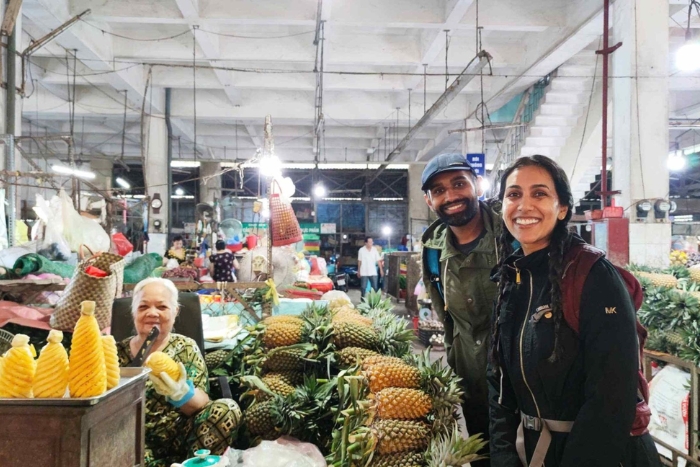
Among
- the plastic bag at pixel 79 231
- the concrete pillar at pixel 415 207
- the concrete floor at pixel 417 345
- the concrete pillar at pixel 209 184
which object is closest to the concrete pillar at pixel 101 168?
the concrete pillar at pixel 209 184

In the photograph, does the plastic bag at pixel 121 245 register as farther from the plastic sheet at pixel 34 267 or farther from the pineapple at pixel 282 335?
the pineapple at pixel 282 335

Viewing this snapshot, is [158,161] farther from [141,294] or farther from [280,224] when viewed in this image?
[141,294]

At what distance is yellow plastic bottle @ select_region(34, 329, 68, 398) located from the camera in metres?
1.32

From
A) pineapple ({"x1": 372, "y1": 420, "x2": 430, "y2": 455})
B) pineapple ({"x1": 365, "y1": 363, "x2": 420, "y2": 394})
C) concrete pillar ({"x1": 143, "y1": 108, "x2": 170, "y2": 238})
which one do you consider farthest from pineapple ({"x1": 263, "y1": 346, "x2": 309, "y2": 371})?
concrete pillar ({"x1": 143, "y1": 108, "x2": 170, "y2": 238})

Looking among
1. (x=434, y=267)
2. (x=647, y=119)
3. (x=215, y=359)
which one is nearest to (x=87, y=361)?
(x=434, y=267)

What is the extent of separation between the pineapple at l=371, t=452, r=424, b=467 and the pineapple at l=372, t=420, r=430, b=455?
0.02 metres

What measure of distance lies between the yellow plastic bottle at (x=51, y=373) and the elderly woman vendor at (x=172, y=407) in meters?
1.08

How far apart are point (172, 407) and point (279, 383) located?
59 centimetres

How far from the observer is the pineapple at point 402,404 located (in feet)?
6.42

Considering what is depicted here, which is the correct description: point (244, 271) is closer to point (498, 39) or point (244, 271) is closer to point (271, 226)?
point (271, 226)

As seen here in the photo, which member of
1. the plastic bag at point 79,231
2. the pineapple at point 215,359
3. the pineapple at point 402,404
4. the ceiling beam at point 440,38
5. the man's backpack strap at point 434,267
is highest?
the ceiling beam at point 440,38

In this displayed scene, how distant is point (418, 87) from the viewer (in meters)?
10.9

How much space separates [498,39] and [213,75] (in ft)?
20.3

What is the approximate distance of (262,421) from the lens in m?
2.57
